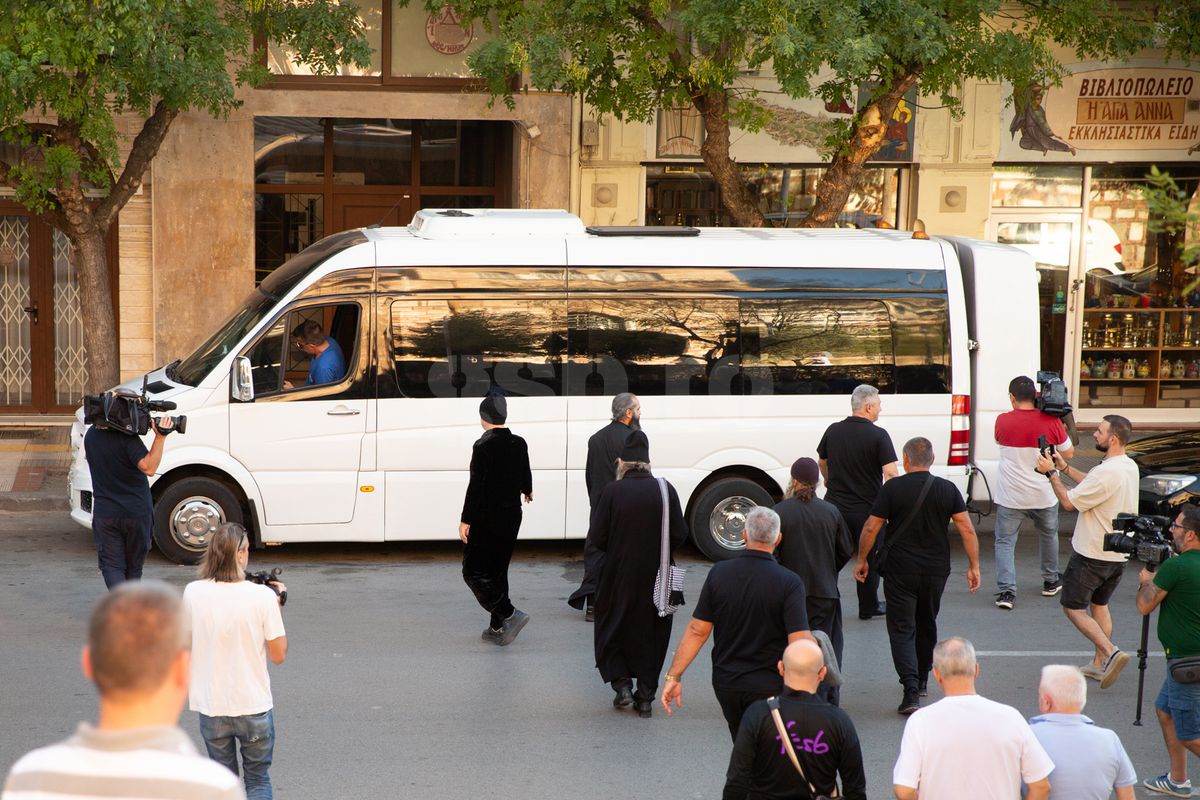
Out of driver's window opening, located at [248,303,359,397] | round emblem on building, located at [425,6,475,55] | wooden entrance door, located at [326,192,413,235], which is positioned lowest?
driver's window opening, located at [248,303,359,397]

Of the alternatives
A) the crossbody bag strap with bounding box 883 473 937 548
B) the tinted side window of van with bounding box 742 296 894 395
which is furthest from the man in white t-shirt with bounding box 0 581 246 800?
the tinted side window of van with bounding box 742 296 894 395

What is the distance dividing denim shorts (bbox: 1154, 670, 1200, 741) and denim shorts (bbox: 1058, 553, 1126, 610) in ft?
5.88

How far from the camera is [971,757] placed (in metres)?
4.73

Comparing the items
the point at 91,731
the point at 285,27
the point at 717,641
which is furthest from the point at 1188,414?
the point at 91,731

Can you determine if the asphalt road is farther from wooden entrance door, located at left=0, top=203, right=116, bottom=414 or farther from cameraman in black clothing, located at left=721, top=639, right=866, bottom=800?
wooden entrance door, located at left=0, top=203, right=116, bottom=414

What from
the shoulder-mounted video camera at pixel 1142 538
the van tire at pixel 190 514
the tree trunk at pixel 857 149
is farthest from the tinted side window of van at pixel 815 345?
the van tire at pixel 190 514

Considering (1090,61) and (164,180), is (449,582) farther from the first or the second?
(1090,61)

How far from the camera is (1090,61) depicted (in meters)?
17.5

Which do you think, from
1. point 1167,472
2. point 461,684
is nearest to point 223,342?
point 461,684

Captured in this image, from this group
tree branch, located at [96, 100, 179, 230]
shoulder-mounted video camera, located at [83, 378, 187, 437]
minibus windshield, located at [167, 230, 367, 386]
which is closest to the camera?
shoulder-mounted video camera, located at [83, 378, 187, 437]

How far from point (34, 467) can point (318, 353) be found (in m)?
4.99

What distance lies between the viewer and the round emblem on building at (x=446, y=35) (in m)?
16.6

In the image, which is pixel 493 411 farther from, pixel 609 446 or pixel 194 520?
pixel 194 520

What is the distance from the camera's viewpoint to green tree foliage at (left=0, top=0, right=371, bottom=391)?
11305 millimetres
